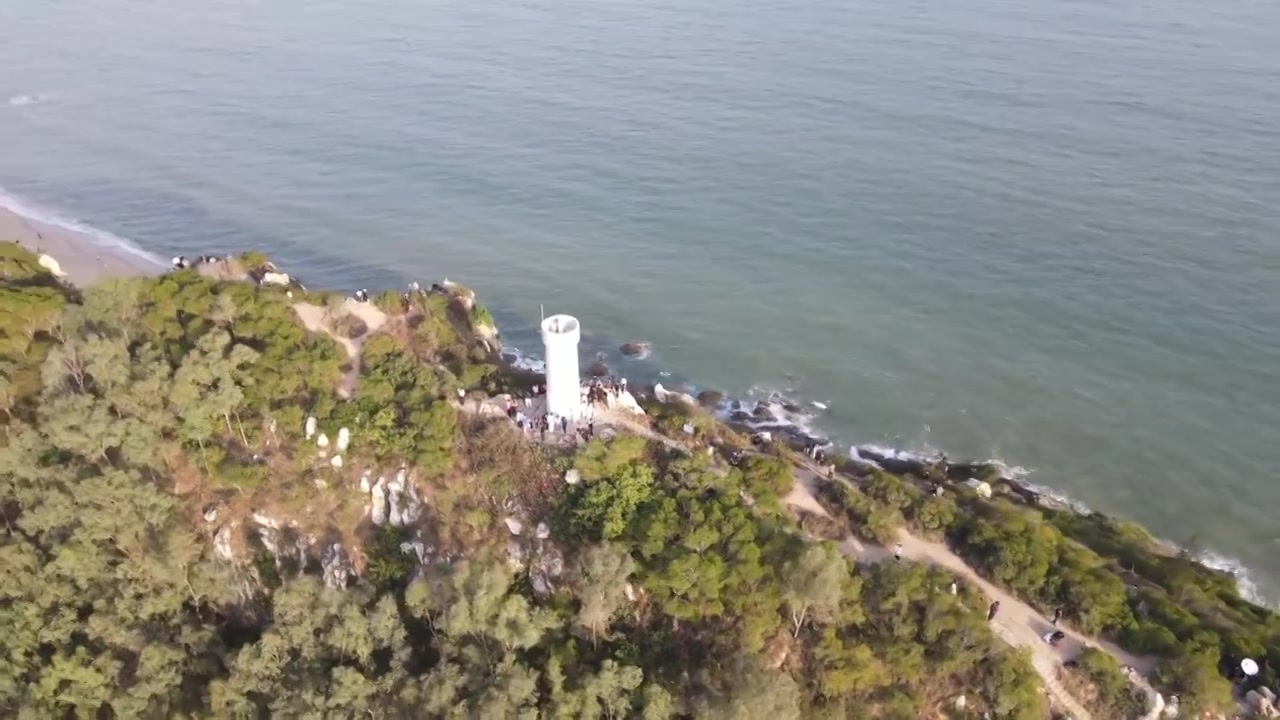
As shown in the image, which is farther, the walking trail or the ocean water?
the ocean water

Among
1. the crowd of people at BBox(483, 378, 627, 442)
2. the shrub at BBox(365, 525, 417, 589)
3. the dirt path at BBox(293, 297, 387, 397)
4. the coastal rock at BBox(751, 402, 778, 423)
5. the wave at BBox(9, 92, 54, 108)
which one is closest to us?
the shrub at BBox(365, 525, 417, 589)

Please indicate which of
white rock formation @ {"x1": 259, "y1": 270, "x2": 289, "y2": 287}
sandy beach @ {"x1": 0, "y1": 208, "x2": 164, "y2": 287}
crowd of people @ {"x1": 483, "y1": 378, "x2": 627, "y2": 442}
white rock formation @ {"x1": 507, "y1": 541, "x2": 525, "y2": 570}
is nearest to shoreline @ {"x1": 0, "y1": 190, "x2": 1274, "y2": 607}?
sandy beach @ {"x1": 0, "y1": 208, "x2": 164, "y2": 287}

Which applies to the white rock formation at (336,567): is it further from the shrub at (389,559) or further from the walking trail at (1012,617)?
the walking trail at (1012,617)

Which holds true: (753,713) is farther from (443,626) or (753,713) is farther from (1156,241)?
(1156,241)

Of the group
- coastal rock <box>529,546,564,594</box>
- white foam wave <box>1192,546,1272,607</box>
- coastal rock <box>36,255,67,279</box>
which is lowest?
white foam wave <box>1192,546,1272,607</box>

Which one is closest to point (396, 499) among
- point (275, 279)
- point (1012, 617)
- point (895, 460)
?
point (275, 279)

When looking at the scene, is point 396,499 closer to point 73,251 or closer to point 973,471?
point 973,471

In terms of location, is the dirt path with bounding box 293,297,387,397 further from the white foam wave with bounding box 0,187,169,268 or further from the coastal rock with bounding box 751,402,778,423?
the white foam wave with bounding box 0,187,169,268

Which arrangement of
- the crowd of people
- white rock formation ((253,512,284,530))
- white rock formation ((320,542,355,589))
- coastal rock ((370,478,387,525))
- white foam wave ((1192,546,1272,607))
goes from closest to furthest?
white rock formation ((320,542,355,589))
coastal rock ((370,478,387,525))
the crowd of people
white rock formation ((253,512,284,530))
white foam wave ((1192,546,1272,607))
